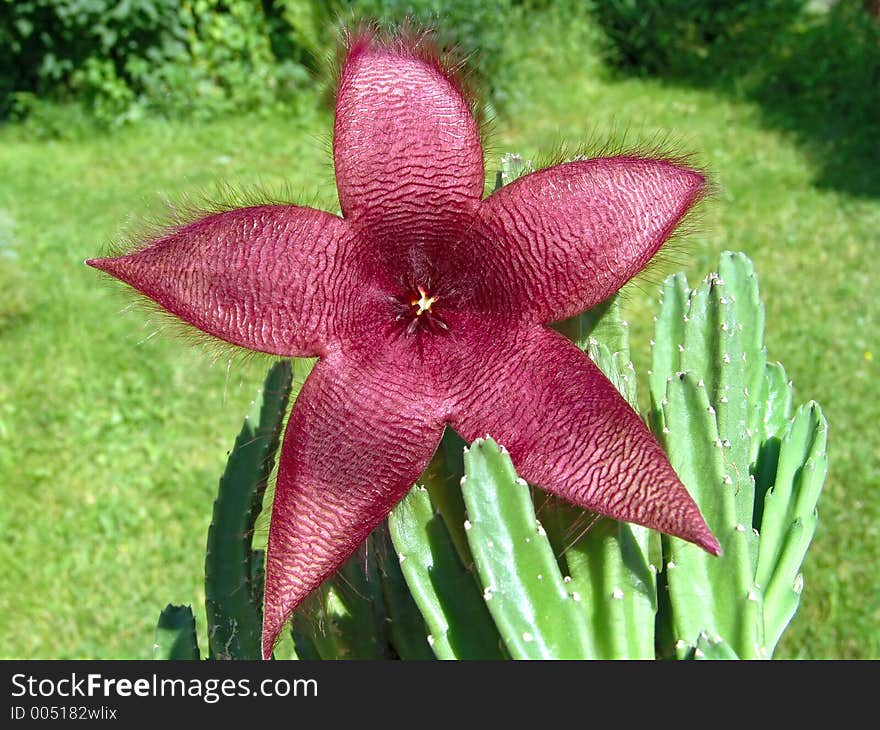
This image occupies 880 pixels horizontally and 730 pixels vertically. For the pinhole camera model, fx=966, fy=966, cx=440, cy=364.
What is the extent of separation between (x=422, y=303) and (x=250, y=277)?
5.4 inches

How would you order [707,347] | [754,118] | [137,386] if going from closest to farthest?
[707,347] < [137,386] < [754,118]

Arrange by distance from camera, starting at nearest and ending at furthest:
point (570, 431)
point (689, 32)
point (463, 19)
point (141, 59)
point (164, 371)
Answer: point (570, 431), point (164, 371), point (463, 19), point (141, 59), point (689, 32)

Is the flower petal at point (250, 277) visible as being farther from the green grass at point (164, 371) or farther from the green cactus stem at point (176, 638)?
the green cactus stem at point (176, 638)

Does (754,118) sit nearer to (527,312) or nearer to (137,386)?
(137,386)

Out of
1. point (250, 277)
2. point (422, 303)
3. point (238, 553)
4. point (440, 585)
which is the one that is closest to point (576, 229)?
point (422, 303)

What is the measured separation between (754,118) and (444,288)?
6.10 metres

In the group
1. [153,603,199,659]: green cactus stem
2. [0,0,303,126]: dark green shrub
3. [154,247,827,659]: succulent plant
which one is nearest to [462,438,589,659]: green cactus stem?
[154,247,827,659]: succulent plant

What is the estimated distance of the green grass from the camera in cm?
273

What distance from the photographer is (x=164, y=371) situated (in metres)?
3.74

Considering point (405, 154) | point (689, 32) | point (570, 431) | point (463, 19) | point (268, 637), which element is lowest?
point (268, 637)

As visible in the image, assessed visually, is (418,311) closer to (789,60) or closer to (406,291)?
(406,291)

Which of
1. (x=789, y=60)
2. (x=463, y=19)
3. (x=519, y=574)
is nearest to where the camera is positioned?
(x=519, y=574)

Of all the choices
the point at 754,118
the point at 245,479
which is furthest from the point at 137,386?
the point at 754,118

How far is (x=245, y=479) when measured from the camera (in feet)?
3.90
